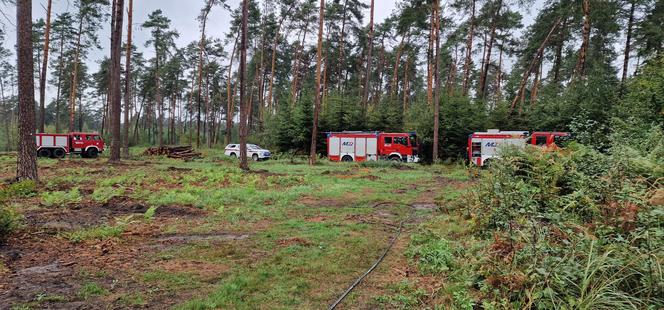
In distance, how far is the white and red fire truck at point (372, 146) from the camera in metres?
24.5

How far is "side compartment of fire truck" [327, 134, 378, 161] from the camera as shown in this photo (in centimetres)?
2523

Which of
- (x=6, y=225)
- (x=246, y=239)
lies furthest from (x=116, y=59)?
(x=246, y=239)

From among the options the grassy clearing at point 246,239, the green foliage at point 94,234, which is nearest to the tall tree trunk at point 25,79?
the grassy clearing at point 246,239

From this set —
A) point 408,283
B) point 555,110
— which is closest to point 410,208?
point 408,283

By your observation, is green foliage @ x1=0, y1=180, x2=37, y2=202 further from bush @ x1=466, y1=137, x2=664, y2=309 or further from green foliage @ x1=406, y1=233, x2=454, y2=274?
bush @ x1=466, y1=137, x2=664, y2=309

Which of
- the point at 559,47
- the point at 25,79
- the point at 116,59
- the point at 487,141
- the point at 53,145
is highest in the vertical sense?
the point at 559,47

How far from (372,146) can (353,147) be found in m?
1.47

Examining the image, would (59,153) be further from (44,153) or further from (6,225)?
(6,225)

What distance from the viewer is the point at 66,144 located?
1041 inches

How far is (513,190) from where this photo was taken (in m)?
5.82

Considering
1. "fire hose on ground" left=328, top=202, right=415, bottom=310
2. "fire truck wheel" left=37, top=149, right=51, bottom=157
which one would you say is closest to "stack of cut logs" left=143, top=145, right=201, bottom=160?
"fire truck wheel" left=37, top=149, right=51, bottom=157

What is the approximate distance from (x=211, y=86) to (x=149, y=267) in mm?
48948

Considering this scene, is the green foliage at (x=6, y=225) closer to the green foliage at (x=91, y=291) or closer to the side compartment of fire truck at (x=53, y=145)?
the green foliage at (x=91, y=291)

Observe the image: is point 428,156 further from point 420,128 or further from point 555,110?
point 555,110
